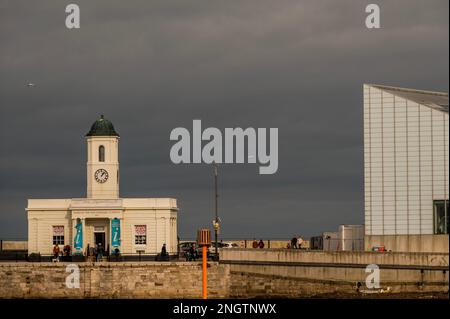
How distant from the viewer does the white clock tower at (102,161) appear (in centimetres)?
12631

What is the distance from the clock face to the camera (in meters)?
126

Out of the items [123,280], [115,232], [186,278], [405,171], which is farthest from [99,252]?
[405,171]

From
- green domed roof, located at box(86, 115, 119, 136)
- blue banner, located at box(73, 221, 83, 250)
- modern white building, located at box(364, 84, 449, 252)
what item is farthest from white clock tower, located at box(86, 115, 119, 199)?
modern white building, located at box(364, 84, 449, 252)

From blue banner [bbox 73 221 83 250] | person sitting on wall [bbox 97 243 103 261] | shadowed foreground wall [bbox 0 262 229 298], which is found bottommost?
shadowed foreground wall [bbox 0 262 229 298]

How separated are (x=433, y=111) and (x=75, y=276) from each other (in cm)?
2286

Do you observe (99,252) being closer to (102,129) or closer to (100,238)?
(100,238)

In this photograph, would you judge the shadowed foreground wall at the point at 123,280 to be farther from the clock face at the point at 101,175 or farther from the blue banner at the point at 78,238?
the clock face at the point at 101,175

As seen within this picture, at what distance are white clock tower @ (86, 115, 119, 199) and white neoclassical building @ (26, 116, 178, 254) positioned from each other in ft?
4.61

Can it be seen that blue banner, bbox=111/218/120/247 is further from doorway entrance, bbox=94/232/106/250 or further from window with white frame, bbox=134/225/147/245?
window with white frame, bbox=134/225/147/245

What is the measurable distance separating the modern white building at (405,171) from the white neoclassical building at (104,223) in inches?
1033

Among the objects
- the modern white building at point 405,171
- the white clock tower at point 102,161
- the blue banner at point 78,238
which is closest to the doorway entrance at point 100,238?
the blue banner at point 78,238

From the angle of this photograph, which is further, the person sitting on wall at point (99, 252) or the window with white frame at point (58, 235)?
the window with white frame at point (58, 235)
